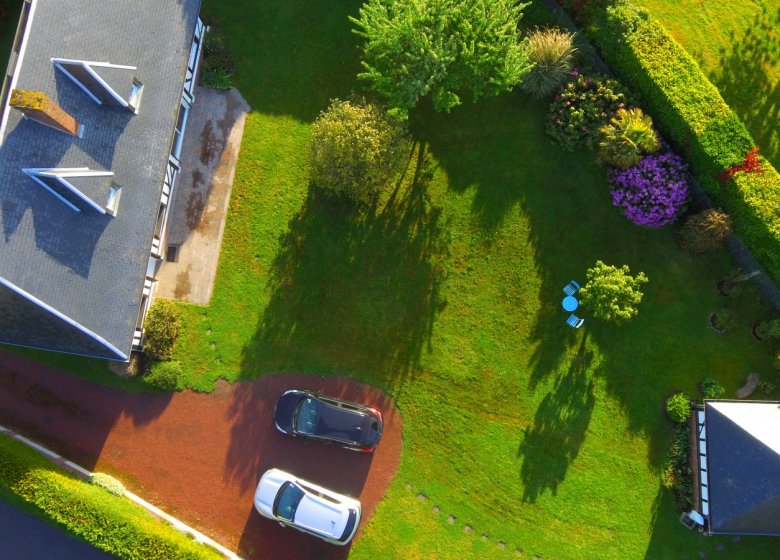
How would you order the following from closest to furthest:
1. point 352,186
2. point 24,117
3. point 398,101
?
point 24,117 < point 398,101 < point 352,186

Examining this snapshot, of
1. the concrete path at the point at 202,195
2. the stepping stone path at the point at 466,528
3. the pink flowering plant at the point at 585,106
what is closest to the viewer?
the pink flowering plant at the point at 585,106

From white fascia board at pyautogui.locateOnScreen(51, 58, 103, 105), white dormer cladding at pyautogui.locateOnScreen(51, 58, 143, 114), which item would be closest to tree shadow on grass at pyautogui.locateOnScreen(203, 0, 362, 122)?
white dormer cladding at pyautogui.locateOnScreen(51, 58, 143, 114)

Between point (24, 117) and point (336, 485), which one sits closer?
point (24, 117)

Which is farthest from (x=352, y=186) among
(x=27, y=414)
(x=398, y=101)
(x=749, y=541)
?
(x=749, y=541)

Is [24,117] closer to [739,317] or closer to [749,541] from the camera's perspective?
[739,317]

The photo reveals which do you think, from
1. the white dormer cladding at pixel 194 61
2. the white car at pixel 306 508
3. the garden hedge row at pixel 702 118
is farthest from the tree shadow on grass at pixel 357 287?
the garden hedge row at pixel 702 118

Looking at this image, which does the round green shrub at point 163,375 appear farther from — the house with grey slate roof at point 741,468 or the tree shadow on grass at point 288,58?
the house with grey slate roof at point 741,468
